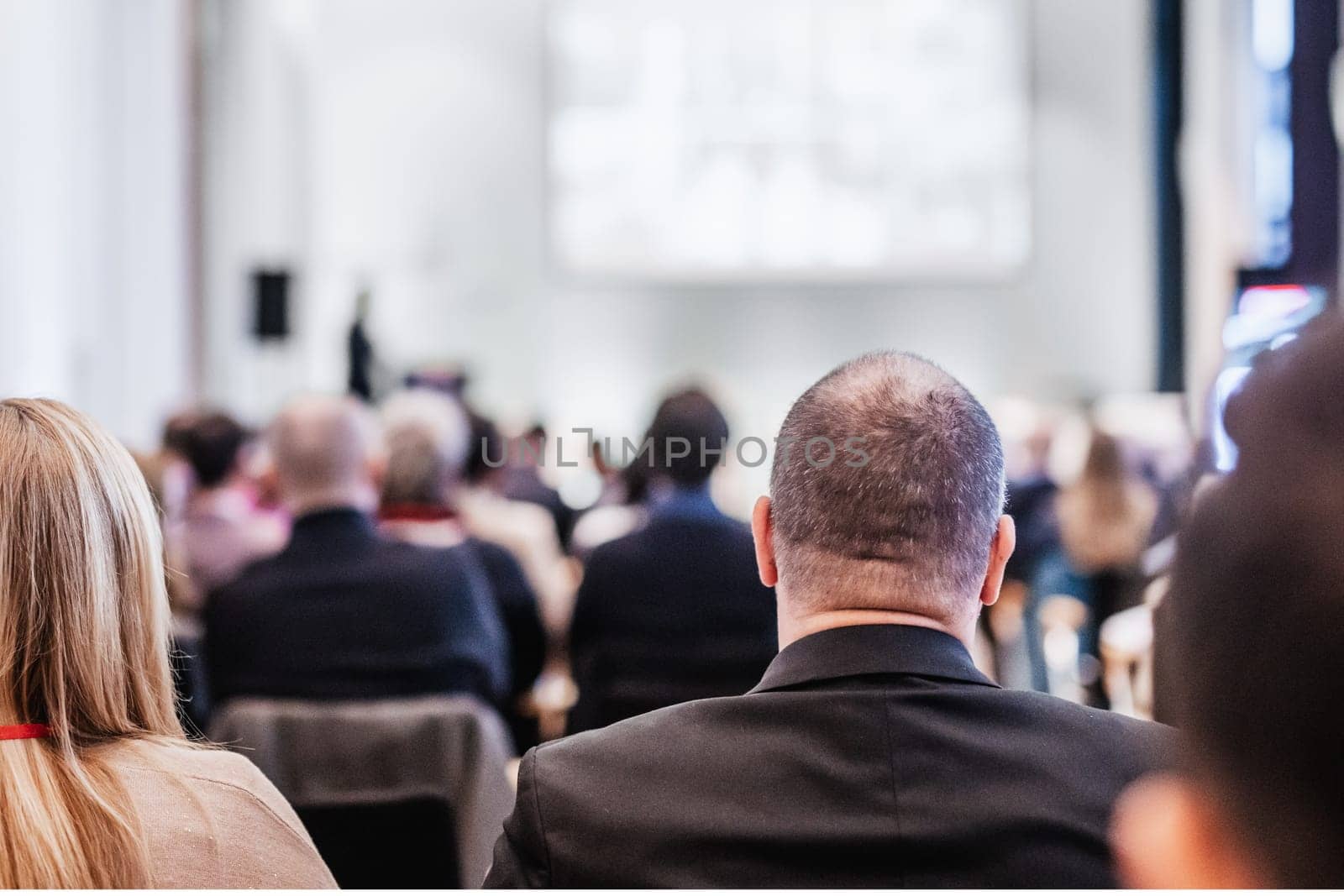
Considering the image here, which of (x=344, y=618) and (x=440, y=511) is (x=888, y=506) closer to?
(x=344, y=618)

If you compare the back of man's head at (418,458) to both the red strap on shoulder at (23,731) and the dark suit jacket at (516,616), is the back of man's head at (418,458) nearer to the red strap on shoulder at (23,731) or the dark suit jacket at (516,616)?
the dark suit jacket at (516,616)

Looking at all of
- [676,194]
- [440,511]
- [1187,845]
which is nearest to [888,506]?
[1187,845]

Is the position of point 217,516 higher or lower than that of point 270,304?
lower

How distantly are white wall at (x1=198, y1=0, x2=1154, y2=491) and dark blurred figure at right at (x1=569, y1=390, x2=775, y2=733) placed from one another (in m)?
8.13

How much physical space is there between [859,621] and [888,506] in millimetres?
120

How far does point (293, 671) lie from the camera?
8.56 ft

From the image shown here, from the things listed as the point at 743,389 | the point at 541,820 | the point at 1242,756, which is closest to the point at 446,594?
the point at 541,820

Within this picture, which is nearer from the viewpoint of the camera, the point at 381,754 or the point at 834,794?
the point at 834,794

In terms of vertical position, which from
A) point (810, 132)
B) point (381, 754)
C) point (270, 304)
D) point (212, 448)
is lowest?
point (381, 754)

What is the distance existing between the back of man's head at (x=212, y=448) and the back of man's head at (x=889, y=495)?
2.80m

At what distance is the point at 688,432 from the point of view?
331 centimetres

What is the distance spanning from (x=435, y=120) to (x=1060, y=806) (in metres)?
11.1

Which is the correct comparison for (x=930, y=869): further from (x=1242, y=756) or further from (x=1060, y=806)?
(x=1242, y=756)

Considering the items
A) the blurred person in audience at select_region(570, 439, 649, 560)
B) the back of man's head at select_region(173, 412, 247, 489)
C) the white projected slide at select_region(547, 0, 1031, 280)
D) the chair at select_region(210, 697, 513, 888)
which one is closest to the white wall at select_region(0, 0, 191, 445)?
the back of man's head at select_region(173, 412, 247, 489)
